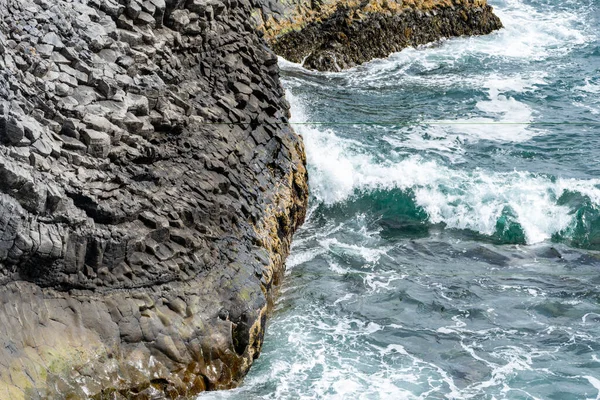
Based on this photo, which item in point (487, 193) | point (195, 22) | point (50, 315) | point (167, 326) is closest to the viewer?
point (50, 315)

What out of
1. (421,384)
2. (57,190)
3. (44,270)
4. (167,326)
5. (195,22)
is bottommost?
(421,384)

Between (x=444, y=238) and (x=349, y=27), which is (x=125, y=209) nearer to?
(x=444, y=238)

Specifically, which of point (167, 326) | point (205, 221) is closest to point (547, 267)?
point (205, 221)

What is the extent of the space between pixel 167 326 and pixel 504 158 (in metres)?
9.08

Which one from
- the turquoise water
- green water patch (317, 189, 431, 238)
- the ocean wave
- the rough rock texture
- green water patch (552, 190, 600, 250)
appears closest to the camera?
the rough rock texture

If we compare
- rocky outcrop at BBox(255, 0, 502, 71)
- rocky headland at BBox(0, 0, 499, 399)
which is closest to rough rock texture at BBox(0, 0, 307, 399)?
rocky headland at BBox(0, 0, 499, 399)

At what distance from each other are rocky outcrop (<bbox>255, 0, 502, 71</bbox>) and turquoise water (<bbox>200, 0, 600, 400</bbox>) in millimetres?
392

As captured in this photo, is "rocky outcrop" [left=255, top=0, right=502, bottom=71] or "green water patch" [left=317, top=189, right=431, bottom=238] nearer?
"green water patch" [left=317, top=189, right=431, bottom=238]

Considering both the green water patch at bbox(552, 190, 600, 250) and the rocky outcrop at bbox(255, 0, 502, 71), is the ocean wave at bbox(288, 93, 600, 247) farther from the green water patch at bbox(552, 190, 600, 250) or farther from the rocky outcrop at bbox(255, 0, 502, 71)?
the rocky outcrop at bbox(255, 0, 502, 71)

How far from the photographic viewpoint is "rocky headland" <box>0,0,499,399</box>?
868 cm

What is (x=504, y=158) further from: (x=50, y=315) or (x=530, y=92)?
(x=50, y=315)

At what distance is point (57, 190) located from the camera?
902 centimetres

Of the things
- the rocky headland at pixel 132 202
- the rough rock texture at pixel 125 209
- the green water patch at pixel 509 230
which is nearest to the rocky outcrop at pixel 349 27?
the green water patch at pixel 509 230

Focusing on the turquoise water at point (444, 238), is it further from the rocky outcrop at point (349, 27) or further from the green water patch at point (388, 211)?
the rocky outcrop at point (349, 27)
